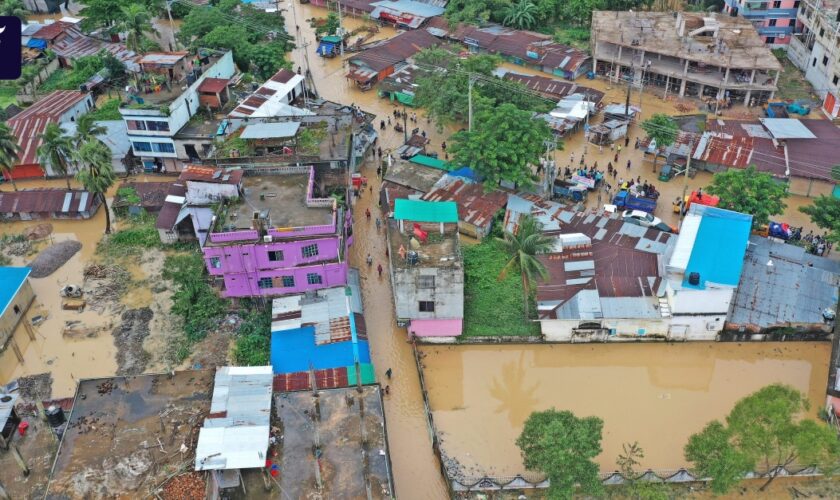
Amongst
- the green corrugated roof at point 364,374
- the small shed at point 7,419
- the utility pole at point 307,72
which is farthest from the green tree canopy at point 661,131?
the small shed at point 7,419

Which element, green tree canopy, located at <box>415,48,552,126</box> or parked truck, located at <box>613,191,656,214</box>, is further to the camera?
green tree canopy, located at <box>415,48,552,126</box>

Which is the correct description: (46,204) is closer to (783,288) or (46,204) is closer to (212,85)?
(212,85)

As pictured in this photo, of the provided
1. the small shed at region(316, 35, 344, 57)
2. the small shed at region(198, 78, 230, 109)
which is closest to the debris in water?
the small shed at region(198, 78, 230, 109)

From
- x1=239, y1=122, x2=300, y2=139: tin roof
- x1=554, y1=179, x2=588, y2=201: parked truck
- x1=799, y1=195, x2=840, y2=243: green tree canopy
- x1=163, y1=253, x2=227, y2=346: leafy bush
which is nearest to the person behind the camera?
x1=163, y1=253, x2=227, y2=346: leafy bush

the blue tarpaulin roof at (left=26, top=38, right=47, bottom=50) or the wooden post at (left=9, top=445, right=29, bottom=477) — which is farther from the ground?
the blue tarpaulin roof at (left=26, top=38, right=47, bottom=50)

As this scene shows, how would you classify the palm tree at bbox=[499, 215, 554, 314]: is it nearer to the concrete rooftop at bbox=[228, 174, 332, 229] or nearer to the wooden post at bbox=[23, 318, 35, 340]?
the concrete rooftop at bbox=[228, 174, 332, 229]

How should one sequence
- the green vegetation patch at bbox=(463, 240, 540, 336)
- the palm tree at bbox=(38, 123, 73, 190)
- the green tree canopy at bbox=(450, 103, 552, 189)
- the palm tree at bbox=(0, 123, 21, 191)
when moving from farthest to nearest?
the palm tree at bbox=(0, 123, 21, 191) → the palm tree at bbox=(38, 123, 73, 190) → the green tree canopy at bbox=(450, 103, 552, 189) → the green vegetation patch at bbox=(463, 240, 540, 336)
